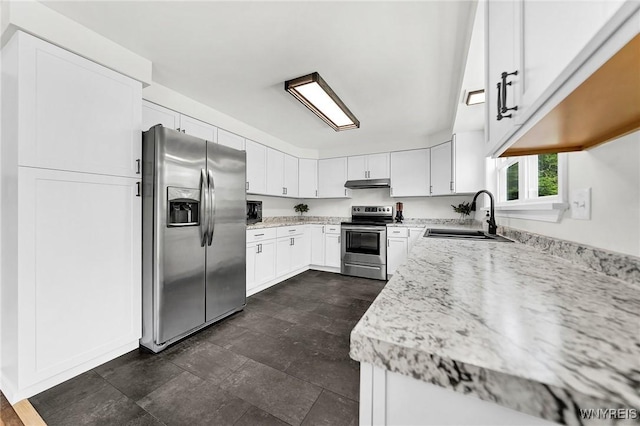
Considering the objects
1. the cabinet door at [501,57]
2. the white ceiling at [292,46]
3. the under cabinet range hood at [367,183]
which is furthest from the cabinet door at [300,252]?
the cabinet door at [501,57]

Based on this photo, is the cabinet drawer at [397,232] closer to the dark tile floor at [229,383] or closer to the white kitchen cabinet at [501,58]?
the dark tile floor at [229,383]

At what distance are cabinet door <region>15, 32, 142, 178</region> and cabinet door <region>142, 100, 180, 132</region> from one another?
13.0 inches

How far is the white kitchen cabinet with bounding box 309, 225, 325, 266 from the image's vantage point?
4.25m

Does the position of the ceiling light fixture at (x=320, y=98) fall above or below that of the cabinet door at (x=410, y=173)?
above

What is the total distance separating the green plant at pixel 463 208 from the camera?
145 inches

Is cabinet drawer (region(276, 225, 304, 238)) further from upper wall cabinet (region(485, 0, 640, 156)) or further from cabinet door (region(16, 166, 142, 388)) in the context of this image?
upper wall cabinet (region(485, 0, 640, 156))

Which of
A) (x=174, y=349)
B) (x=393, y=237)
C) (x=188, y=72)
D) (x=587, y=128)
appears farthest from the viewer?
(x=393, y=237)

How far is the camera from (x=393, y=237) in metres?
3.74

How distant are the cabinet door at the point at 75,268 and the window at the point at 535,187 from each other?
273 centimetres

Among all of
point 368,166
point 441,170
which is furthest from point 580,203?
point 368,166

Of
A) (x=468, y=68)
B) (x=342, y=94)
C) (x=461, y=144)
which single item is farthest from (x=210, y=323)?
(x=461, y=144)

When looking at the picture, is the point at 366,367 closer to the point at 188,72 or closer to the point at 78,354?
the point at 78,354

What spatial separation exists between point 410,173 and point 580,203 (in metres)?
3.01

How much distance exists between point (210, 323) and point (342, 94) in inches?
105
